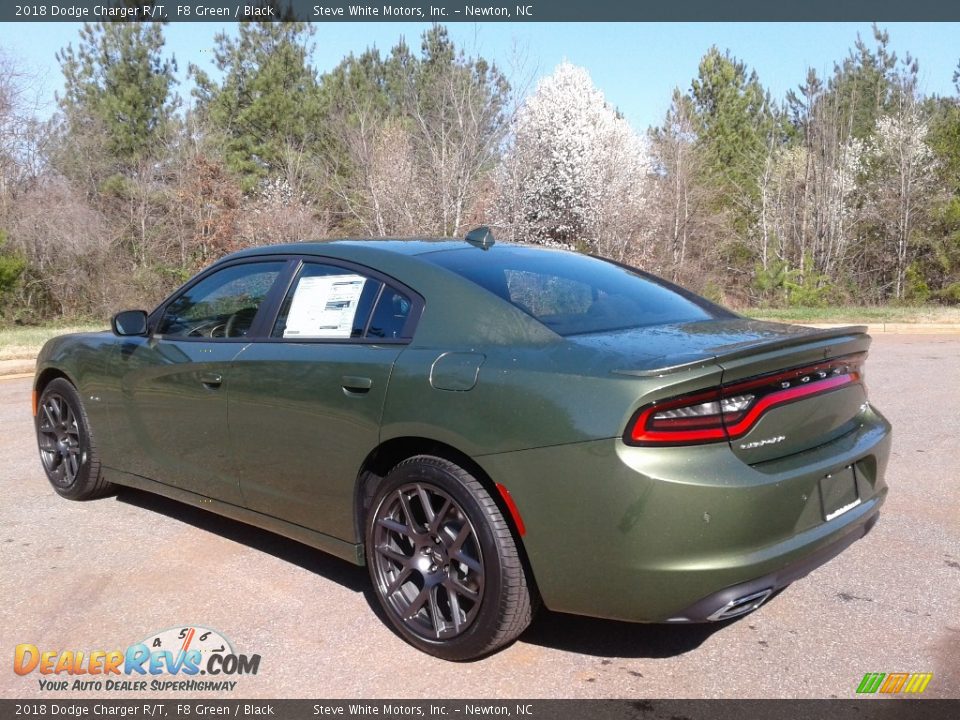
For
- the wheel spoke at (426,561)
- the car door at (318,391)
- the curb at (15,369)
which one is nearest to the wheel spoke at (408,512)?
the wheel spoke at (426,561)

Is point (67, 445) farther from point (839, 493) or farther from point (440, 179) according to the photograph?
point (440, 179)

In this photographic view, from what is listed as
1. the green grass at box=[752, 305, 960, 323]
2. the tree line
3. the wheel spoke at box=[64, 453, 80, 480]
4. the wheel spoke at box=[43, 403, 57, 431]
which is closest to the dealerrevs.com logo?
the wheel spoke at box=[64, 453, 80, 480]

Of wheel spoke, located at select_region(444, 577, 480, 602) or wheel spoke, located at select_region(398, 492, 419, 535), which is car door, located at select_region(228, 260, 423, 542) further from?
wheel spoke, located at select_region(444, 577, 480, 602)

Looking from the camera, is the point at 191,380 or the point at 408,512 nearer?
the point at 408,512

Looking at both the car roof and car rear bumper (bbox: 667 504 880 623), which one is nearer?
car rear bumper (bbox: 667 504 880 623)

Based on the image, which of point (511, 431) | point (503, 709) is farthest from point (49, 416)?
point (503, 709)

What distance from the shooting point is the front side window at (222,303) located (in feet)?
14.1

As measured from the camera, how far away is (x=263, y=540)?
471 cm

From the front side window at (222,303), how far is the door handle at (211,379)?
223 millimetres

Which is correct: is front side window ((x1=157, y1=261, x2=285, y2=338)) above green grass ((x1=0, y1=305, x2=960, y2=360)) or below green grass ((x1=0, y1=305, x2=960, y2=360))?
above

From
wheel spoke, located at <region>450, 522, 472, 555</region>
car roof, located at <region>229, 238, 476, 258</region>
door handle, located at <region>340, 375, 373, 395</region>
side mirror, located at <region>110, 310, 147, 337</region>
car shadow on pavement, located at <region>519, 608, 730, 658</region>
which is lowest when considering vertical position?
car shadow on pavement, located at <region>519, 608, 730, 658</region>

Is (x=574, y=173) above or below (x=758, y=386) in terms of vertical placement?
above

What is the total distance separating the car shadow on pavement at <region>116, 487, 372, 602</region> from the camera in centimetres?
420

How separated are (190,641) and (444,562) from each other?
109cm
